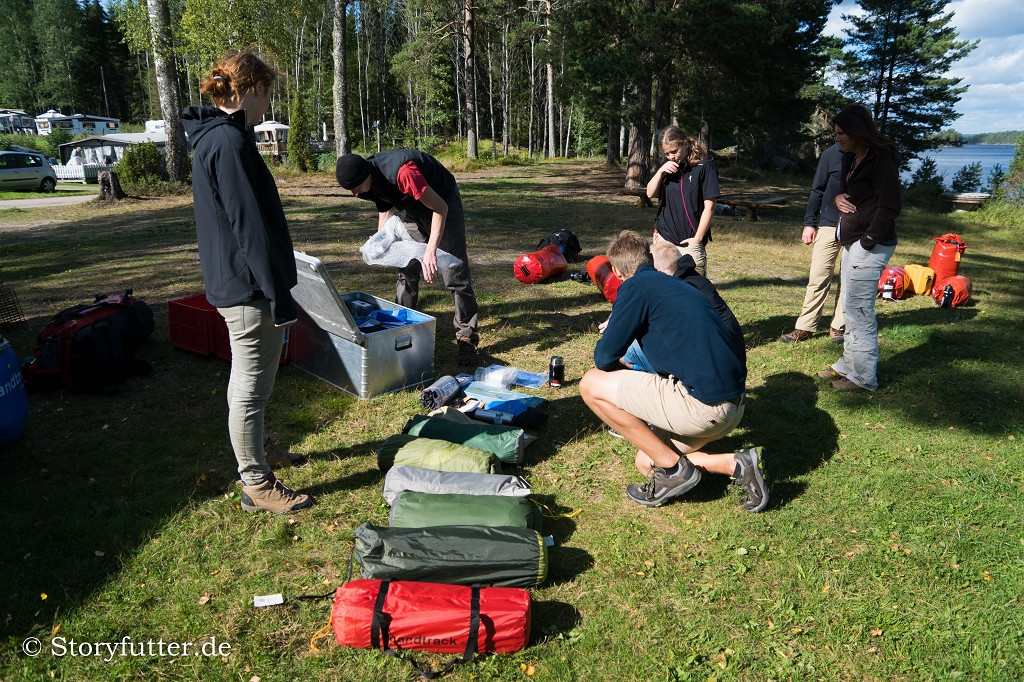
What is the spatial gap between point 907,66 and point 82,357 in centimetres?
3569

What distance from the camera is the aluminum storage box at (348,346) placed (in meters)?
4.77

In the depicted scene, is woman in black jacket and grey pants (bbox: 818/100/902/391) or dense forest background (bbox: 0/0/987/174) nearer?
woman in black jacket and grey pants (bbox: 818/100/902/391)

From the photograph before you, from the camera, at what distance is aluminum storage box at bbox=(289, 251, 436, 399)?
4.77 metres

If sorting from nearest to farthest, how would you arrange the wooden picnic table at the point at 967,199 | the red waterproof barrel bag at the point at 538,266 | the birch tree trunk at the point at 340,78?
1. the red waterproof barrel bag at the point at 538,266
2. the wooden picnic table at the point at 967,199
3. the birch tree trunk at the point at 340,78

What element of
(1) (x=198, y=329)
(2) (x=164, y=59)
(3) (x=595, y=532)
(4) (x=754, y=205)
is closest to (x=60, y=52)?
(2) (x=164, y=59)

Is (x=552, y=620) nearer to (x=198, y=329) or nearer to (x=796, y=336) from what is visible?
(x=198, y=329)

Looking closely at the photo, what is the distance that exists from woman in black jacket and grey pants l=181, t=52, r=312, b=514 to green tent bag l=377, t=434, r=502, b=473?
929mm

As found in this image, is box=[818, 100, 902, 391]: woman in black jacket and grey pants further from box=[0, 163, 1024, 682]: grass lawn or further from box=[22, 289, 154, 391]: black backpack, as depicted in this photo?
box=[22, 289, 154, 391]: black backpack

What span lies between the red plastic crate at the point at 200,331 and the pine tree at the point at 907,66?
32538 mm

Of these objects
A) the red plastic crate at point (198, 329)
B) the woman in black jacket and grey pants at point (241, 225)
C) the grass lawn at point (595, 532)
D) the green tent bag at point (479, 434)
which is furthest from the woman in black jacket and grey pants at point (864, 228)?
the red plastic crate at point (198, 329)

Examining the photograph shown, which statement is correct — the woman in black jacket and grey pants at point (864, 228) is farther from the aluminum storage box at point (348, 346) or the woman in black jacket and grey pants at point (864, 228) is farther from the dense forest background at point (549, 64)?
the dense forest background at point (549, 64)

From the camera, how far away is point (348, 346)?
4984mm

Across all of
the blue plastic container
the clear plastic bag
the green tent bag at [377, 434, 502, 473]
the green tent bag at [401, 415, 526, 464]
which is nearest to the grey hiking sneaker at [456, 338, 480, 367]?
the clear plastic bag

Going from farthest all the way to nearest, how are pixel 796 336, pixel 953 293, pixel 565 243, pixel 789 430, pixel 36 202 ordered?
pixel 36 202 < pixel 565 243 < pixel 953 293 < pixel 796 336 < pixel 789 430
